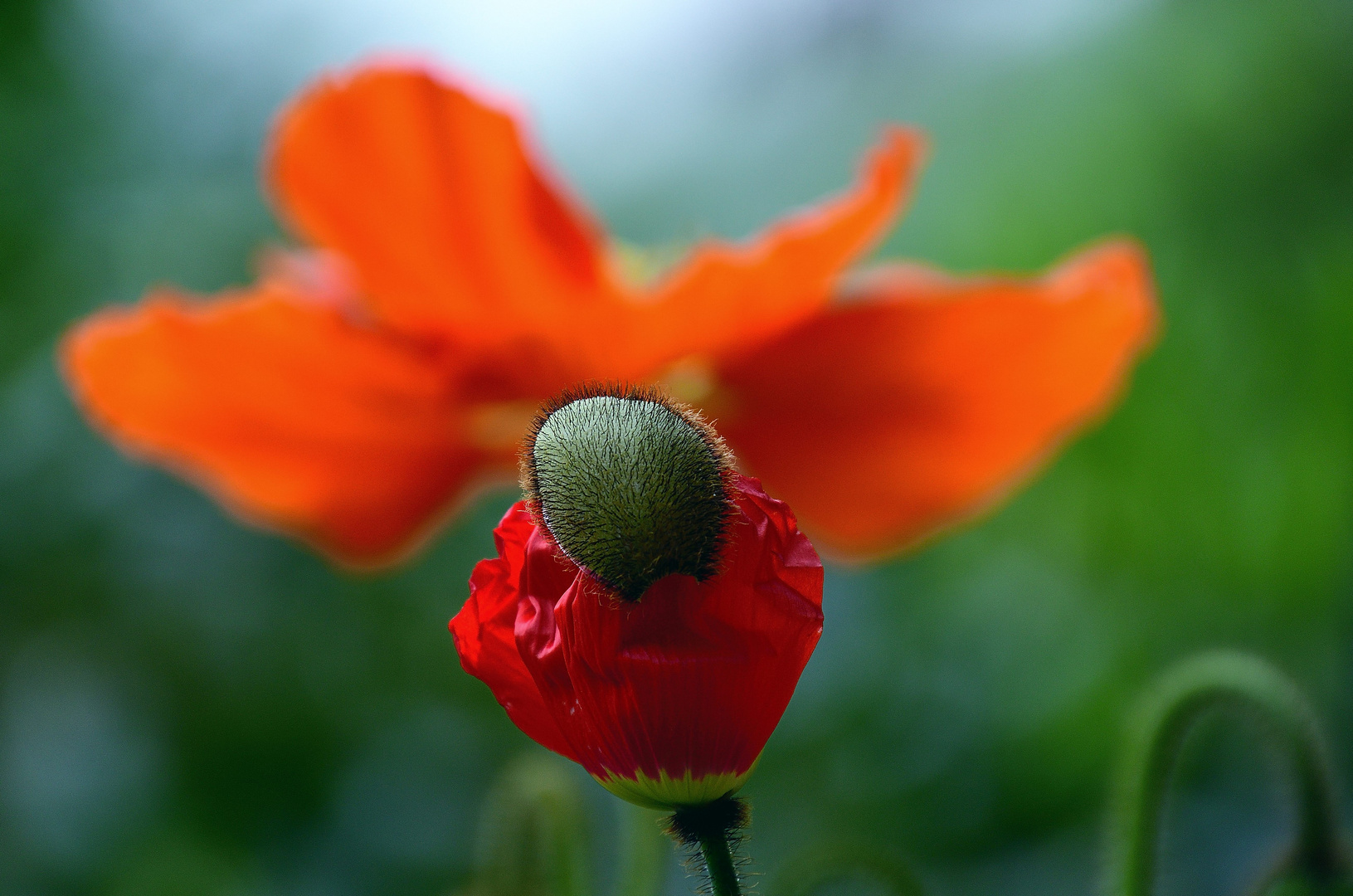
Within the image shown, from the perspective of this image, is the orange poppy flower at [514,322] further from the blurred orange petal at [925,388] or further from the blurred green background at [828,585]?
the blurred green background at [828,585]

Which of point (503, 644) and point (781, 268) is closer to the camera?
point (503, 644)

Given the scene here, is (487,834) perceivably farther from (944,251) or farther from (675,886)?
(944,251)

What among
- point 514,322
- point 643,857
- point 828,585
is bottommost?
point 828,585

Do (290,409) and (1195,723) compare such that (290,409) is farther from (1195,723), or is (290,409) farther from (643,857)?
(1195,723)

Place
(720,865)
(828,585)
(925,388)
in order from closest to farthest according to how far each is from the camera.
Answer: (720,865) < (925,388) < (828,585)

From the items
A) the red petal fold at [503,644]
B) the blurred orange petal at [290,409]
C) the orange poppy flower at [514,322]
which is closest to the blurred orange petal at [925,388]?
the orange poppy flower at [514,322]

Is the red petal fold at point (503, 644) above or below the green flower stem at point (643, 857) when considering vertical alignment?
above

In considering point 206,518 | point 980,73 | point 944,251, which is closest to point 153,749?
point 206,518

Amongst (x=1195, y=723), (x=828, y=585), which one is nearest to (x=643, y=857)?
(x=1195, y=723)
